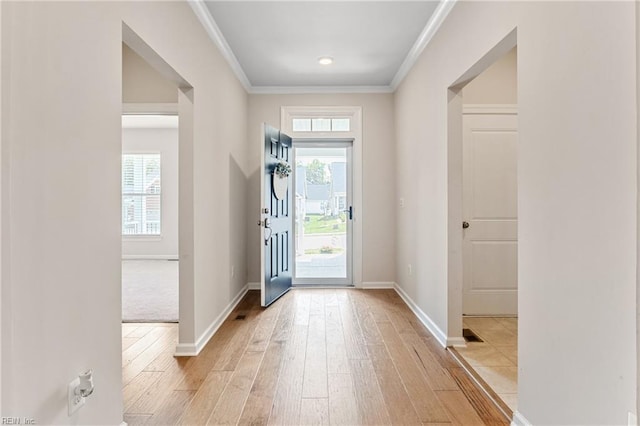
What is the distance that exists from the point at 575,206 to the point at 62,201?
1957 mm

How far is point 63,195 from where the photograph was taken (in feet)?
4.24

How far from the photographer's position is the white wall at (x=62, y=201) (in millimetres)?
1097

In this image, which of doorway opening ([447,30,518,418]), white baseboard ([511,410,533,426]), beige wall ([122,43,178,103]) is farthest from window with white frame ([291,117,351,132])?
white baseboard ([511,410,533,426])

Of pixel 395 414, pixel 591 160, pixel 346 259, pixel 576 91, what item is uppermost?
pixel 576 91

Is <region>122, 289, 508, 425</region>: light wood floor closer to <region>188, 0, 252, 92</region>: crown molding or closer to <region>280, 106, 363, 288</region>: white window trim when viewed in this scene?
<region>280, 106, 363, 288</region>: white window trim

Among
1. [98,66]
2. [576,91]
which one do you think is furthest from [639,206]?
[98,66]

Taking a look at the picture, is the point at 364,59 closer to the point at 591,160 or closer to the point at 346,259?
the point at 346,259

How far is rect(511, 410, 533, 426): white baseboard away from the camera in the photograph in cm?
167

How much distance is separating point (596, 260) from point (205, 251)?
253 centimetres

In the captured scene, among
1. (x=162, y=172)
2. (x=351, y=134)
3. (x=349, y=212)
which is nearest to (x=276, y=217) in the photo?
(x=349, y=212)

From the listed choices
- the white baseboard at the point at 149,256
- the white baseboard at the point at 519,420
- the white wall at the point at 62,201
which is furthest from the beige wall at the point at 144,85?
the white baseboard at the point at 149,256

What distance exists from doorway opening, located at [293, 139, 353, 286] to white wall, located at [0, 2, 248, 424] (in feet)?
9.69

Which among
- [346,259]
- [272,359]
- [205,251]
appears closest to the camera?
[272,359]

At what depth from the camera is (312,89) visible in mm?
4605
